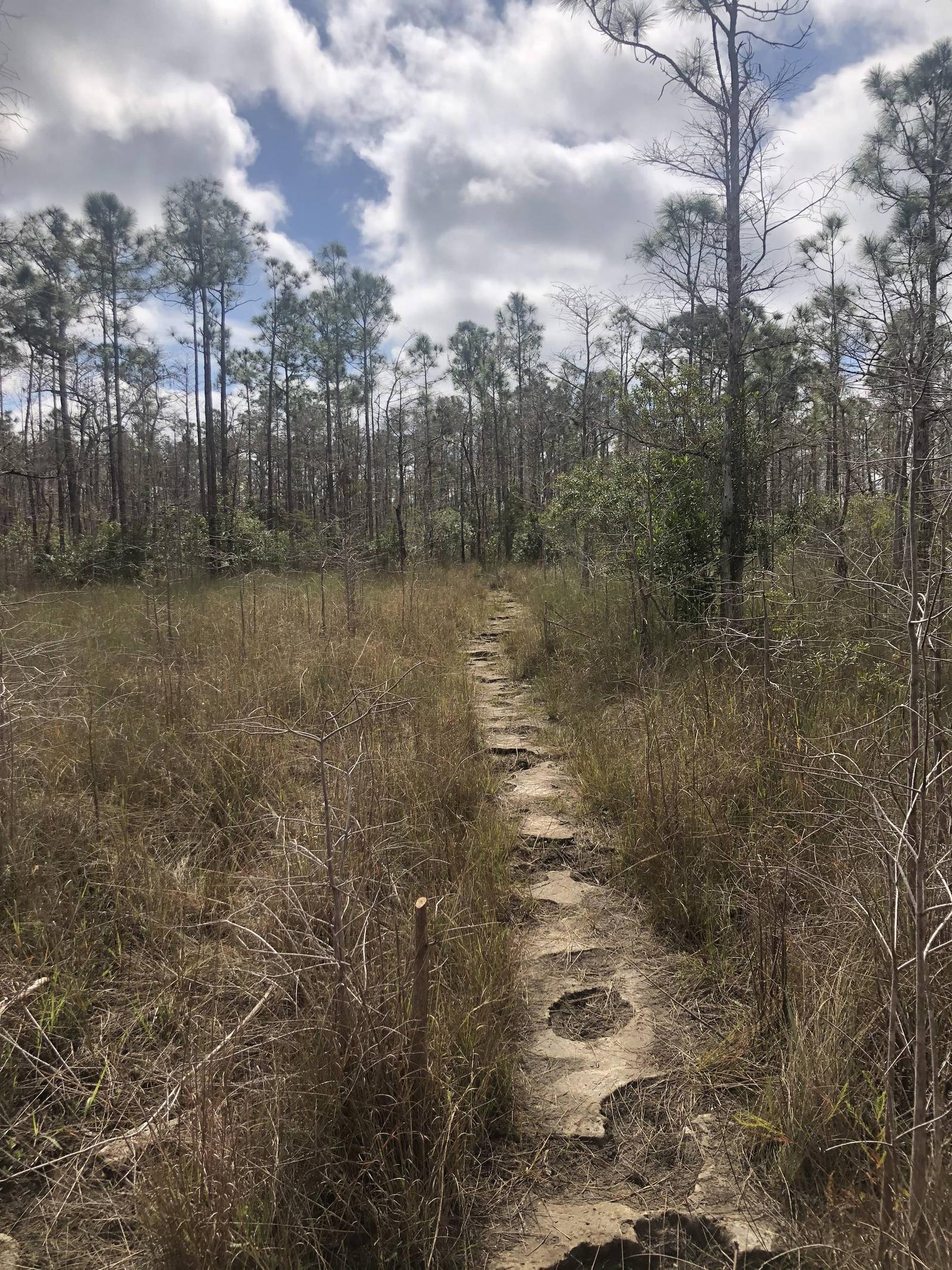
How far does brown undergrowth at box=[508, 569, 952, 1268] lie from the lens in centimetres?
167

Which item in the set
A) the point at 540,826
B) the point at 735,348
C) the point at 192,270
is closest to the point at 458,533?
the point at 192,270

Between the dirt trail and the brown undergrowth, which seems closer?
the dirt trail

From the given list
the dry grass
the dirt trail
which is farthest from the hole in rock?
the dry grass

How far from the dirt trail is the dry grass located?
0.54 feet

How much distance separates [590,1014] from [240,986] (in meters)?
1.24

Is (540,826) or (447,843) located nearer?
(447,843)

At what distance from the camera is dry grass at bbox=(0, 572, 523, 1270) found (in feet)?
5.05

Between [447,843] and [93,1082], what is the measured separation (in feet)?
5.25

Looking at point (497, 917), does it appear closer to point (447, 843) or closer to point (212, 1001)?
point (447, 843)

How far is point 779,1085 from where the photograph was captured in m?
1.79

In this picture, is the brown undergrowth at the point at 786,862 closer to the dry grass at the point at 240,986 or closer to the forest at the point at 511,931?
the forest at the point at 511,931

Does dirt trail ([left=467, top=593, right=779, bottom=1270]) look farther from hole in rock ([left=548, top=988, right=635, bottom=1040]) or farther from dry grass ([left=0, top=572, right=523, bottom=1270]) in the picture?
dry grass ([left=0, top=572, right=523, bottom=1270])

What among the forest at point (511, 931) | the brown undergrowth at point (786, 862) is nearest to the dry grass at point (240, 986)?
the forest at point (511, 931)

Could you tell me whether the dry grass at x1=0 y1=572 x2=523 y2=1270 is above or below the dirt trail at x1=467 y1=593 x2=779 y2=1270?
above
